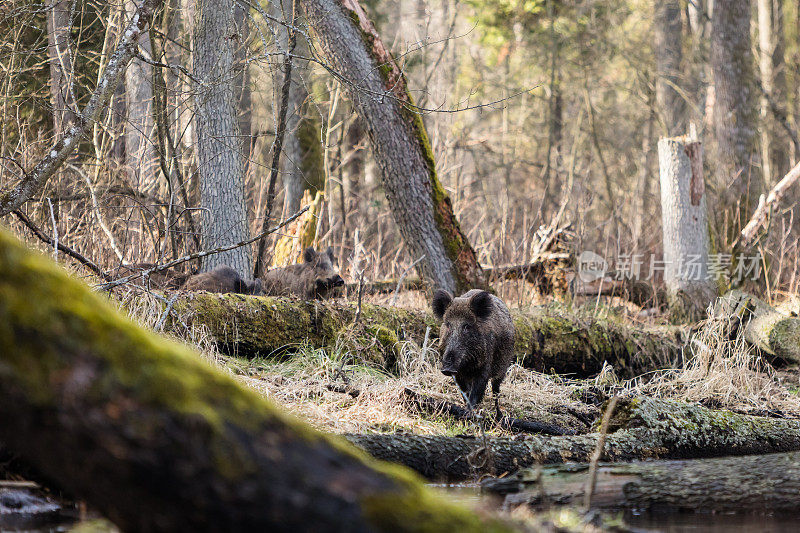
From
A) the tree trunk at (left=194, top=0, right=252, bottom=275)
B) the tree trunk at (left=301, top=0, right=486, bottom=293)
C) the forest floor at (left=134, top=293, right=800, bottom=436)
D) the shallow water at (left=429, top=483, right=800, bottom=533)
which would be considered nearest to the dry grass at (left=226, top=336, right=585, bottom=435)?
the forest floor at (left=134, top=293, right=800, bottom=436)

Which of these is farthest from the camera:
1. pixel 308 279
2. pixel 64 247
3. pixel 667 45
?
pixel 667 45

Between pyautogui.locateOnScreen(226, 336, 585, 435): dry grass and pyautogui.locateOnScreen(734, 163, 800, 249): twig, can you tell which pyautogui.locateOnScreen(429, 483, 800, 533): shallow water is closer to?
pyautogui.locateOnScreen(226, 336, 585, 435): dry grass

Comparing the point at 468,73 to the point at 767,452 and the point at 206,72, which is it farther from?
the point at 767,452

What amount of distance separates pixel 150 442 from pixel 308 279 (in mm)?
8586

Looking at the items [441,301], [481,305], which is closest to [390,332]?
[441,301]

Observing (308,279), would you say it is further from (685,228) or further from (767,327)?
(767,327)

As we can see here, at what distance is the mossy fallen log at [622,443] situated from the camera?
4996 millimetres

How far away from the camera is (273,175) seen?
1088cm

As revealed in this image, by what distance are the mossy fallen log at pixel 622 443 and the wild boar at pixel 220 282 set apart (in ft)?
14.7

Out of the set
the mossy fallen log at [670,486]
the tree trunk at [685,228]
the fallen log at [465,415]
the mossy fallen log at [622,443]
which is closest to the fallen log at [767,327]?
the tree trunk at [685,228]

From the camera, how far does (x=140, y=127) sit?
1112 cm

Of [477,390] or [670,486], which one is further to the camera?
[477,390]

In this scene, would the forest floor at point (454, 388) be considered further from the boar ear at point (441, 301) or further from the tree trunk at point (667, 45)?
the tree trunk at point (667, 45)

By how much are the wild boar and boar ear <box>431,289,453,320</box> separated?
9.63 feet
